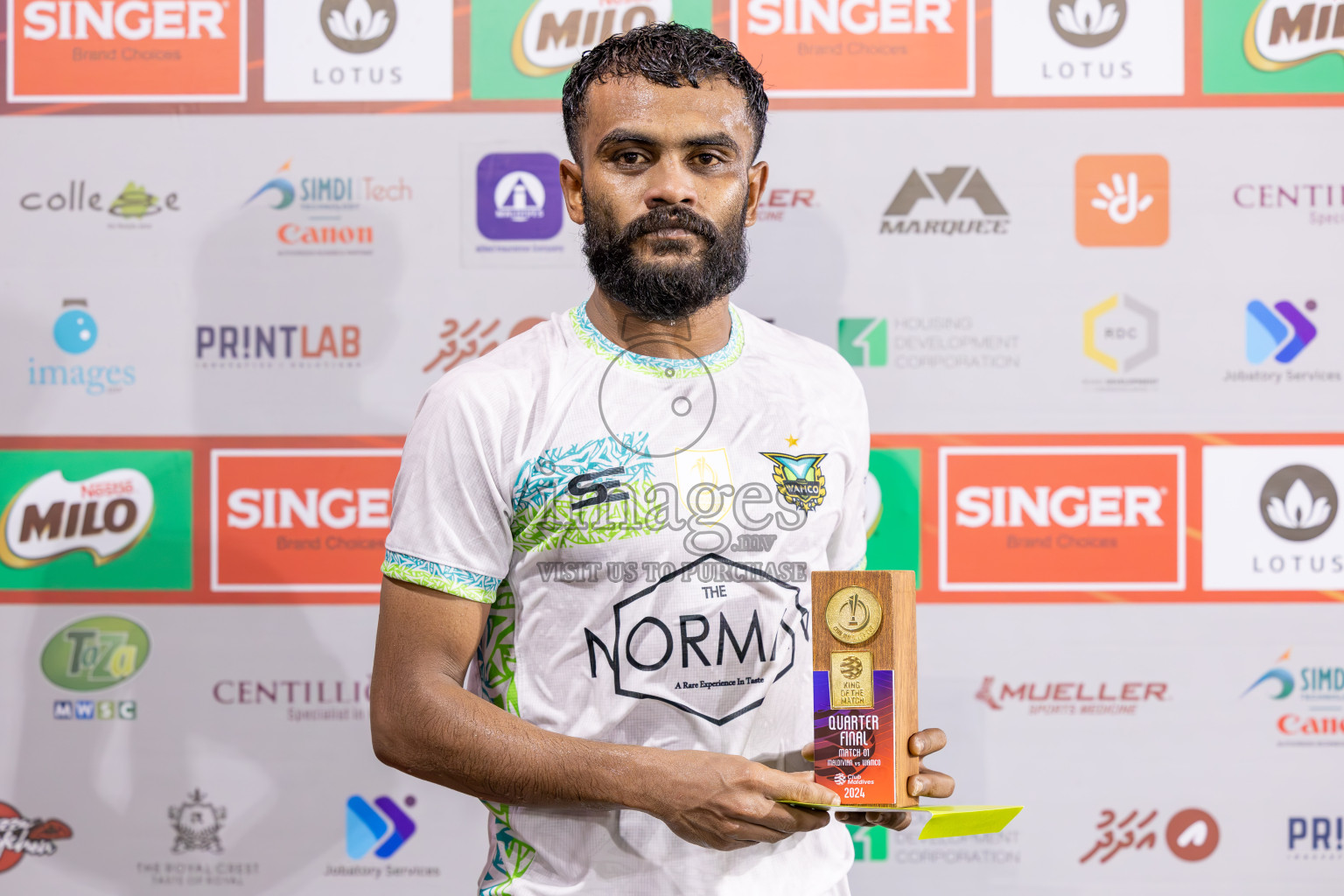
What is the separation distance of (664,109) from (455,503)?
20.4 inches

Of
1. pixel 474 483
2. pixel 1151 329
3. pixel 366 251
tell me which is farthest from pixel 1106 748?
pixel 366 251

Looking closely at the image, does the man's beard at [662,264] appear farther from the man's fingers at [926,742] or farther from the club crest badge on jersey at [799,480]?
the man's fingers at [926,742]

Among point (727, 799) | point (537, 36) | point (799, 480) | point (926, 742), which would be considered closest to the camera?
point (727, 799)

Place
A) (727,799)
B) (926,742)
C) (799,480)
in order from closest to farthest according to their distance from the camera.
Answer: (727,799) → (926,742) → (799,480)

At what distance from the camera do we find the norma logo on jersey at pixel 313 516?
2.16 meters

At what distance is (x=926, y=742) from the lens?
1.15 m

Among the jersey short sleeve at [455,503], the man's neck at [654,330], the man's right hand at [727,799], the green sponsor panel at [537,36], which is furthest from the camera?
the green sponsor panel at [537,36]

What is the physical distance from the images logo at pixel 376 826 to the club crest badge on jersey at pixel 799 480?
135 centimetres

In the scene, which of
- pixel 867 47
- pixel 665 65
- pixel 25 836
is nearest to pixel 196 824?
pixel 25 836

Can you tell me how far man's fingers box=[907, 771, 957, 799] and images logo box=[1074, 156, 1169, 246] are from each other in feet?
4.70

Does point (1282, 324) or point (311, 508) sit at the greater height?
point (1282, 324)

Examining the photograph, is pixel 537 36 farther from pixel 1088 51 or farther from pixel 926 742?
pixel 926 742

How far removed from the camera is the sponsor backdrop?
7.03 ft

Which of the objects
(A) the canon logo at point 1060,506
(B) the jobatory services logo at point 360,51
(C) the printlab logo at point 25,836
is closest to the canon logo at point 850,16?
(B) the jobatory services logo at point 360,51
